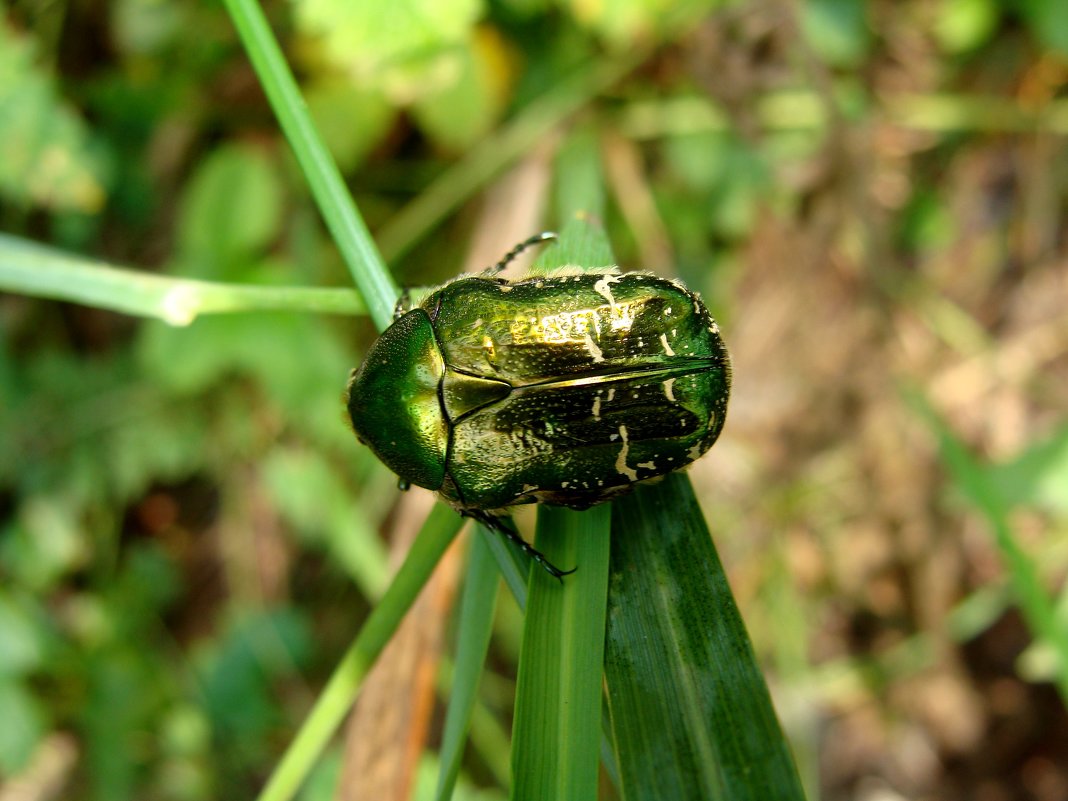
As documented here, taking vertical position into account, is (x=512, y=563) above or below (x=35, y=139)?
below

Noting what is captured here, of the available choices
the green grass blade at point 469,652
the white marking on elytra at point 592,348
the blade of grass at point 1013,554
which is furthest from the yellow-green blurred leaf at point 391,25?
the blade of grass at point 1013,554

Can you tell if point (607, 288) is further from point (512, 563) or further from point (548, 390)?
point (512, 563)

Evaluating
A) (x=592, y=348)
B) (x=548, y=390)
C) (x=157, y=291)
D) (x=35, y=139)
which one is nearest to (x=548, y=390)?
(x=548, y=390)

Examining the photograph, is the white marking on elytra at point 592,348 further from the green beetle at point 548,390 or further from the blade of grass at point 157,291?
the blade of grass at point 157,291

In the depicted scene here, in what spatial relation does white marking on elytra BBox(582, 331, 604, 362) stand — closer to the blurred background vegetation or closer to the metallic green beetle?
the metallic green beetle

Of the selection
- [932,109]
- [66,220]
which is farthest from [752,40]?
[66,220]

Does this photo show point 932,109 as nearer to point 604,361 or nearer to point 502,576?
point 604,361

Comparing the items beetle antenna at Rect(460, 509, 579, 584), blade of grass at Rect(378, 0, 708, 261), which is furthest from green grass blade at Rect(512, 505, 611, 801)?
blade of grass at Rect(378, 0, 708, 261)
